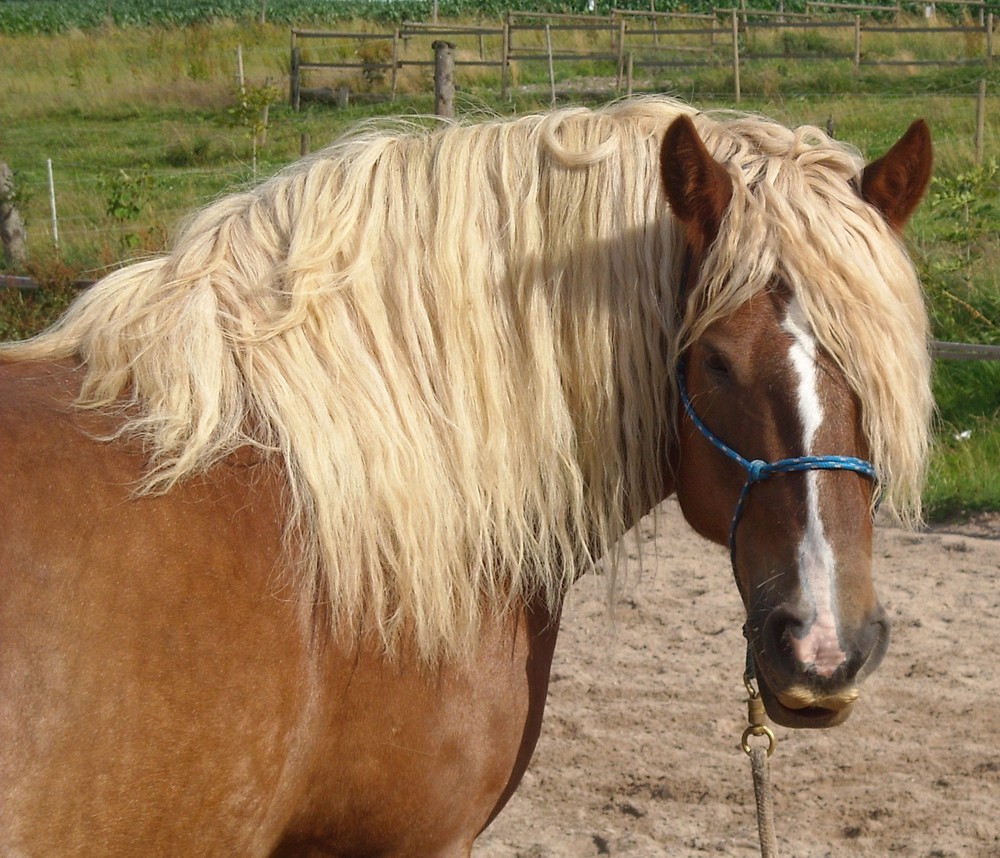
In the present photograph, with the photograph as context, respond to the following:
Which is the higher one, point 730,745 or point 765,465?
point 765,465

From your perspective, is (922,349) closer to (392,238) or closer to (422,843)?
(392,238)

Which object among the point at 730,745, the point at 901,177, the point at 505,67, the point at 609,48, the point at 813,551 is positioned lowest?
the point at 730,745

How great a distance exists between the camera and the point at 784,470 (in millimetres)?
1708

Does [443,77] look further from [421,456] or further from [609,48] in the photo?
[609,48]

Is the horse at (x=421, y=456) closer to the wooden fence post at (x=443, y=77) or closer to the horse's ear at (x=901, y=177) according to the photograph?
the horse's ear at (x=901, y=177)

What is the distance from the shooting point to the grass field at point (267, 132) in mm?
6750

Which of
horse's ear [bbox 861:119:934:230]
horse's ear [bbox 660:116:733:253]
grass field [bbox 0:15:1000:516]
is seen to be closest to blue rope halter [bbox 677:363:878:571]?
horse's ear [bbox 660:116:733:253]

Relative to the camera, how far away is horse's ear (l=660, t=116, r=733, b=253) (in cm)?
181

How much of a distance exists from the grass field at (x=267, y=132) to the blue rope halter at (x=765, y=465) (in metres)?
1.08

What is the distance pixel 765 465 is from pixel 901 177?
61cm

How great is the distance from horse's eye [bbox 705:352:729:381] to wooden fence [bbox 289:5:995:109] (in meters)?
17.0

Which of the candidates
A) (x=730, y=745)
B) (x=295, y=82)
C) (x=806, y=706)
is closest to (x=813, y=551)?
(x=806, y=706)

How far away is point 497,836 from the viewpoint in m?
3.37

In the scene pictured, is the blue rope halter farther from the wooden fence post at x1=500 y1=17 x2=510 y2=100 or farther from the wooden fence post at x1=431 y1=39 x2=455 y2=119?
the wooden fence post at x1=500 y1=17 x2=510 y2=100
